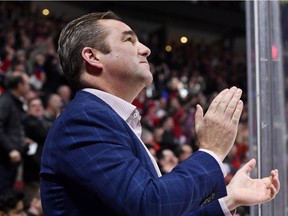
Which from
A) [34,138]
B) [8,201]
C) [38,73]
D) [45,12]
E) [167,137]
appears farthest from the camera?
[45,12]

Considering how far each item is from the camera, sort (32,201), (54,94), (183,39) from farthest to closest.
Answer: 1. (183,39)
2. (54,94)
3. (32,201)

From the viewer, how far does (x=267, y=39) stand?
1.77 meters

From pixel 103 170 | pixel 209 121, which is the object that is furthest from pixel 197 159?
pixel 103 170

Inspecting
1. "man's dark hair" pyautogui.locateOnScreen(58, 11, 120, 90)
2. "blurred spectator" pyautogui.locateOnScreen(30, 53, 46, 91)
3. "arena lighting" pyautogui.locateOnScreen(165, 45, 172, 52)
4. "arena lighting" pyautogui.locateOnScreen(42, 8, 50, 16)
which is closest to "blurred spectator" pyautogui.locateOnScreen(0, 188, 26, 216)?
"man's dark hair" pyautogui.locateOnScreen(58, 11, 120, 90)

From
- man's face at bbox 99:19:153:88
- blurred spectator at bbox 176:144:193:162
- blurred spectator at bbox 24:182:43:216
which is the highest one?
man's face at bbox 99:19:153:88

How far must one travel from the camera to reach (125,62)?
140 cm

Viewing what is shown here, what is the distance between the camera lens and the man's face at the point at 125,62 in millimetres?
1398

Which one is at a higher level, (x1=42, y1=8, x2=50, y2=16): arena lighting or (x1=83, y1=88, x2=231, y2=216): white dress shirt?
(x1=83, y1=88, x2=231, y2=216): white dress shirt

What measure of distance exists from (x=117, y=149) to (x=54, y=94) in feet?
15.4

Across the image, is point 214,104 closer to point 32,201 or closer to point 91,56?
point 91,56

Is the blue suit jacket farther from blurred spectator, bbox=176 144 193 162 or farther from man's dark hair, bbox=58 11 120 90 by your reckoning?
blurred spectator, bbox=176 144 193 162

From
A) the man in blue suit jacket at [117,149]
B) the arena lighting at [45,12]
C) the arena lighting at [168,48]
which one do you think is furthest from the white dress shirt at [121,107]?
the arena lighting at [168,48]

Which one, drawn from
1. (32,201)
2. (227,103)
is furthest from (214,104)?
(32,201)

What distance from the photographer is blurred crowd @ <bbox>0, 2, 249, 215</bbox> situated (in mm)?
4316
